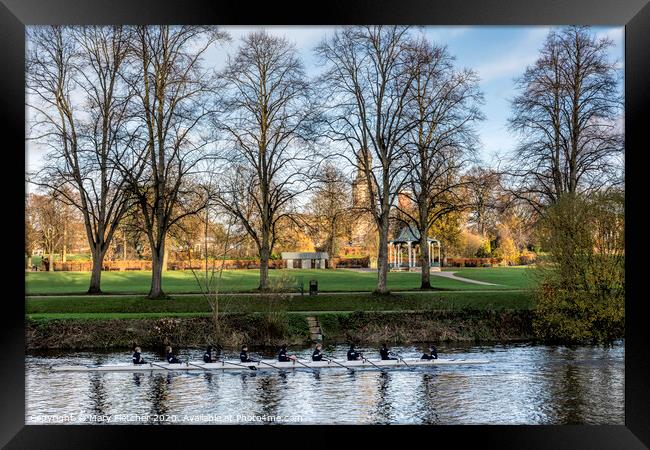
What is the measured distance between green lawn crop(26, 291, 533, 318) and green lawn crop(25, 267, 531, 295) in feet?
7.38

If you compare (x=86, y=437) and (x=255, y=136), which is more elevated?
(x=255, y=136)

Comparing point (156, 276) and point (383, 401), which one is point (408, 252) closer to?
point (156, 276)

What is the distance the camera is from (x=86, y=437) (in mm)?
12789

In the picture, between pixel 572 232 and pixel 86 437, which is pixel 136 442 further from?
pixel 572 232

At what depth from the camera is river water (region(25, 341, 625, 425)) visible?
53.9 feet

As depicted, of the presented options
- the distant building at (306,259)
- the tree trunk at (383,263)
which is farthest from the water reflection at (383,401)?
the distant building at (306,259)

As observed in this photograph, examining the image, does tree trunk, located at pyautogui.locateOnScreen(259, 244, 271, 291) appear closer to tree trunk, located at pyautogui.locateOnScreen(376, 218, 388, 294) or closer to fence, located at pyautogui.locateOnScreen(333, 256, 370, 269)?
tree trunk, located at pyautogui.locateOnScreen(376, 218, 388, 294)

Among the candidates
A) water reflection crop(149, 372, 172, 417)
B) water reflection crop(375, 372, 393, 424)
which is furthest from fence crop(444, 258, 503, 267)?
water reflection crop(149, 372, 172, 417)

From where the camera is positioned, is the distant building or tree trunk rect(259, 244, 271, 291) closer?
tree trunk rect(259, 244, 271, 291)

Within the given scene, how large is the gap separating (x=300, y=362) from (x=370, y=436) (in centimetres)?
946
